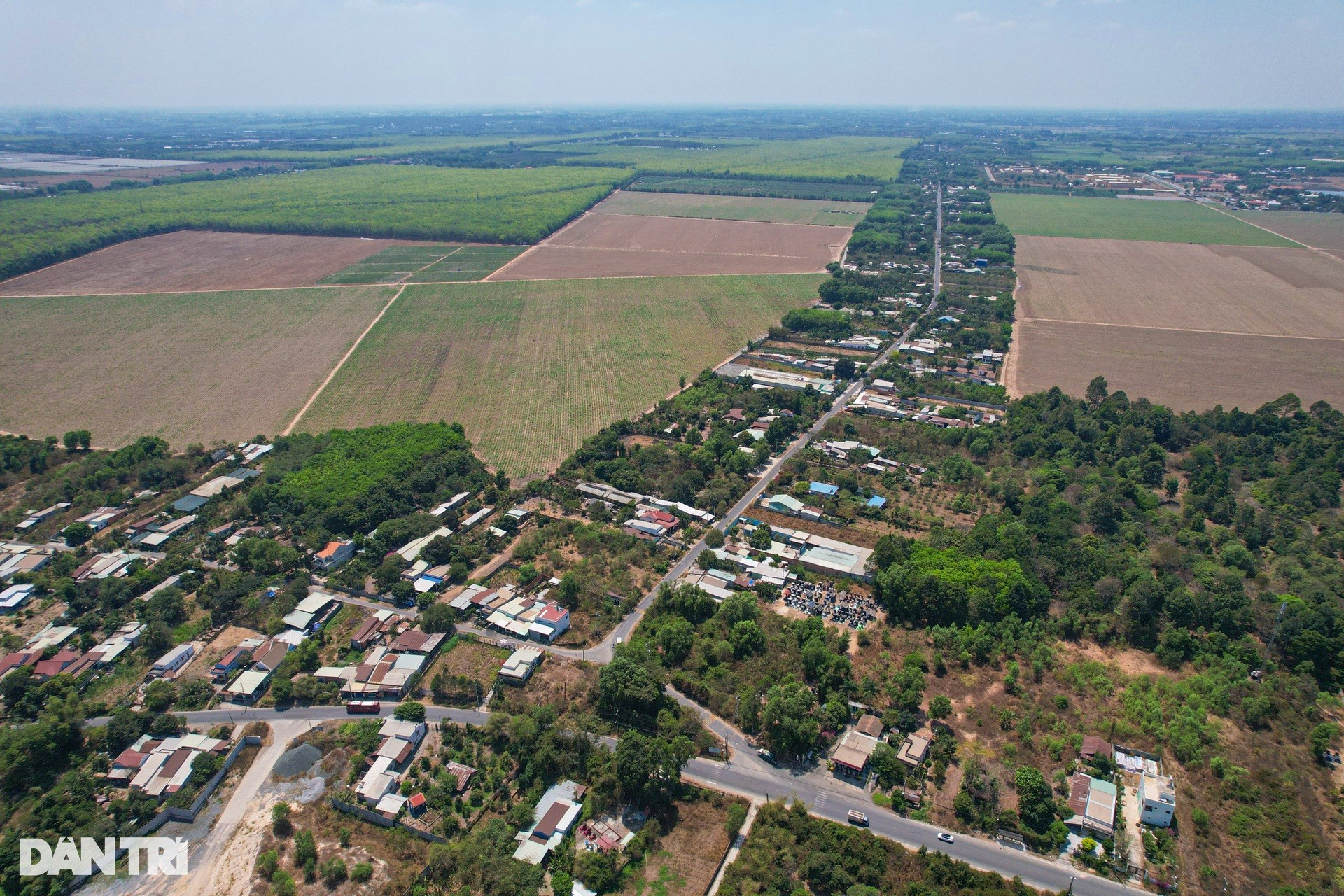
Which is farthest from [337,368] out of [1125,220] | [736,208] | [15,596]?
[1125,220]

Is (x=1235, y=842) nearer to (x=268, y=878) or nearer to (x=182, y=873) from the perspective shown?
(x=268, y=878)

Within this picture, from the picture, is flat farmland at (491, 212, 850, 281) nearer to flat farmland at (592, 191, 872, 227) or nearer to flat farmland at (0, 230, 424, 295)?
flat farmland at (592, 191, 872, 227)

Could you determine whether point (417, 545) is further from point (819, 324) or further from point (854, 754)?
point (819, 324)

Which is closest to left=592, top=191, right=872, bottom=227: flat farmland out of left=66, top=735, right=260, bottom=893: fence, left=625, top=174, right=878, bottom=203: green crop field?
left=625, top=174, right=878, bottom=203: green crop field

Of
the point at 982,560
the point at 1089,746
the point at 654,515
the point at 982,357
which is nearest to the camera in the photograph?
the point at 1089,746

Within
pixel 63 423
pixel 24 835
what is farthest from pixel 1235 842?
pixel 63 423

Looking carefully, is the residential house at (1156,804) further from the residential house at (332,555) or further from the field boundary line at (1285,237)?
the field boundary line at (1285,237)
